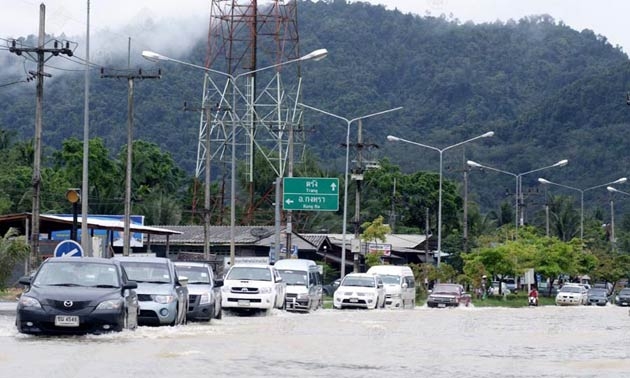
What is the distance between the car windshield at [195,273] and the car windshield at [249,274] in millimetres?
5731

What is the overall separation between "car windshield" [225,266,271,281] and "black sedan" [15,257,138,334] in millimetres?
15122

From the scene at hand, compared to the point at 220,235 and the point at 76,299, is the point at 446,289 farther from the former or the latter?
the point at 76,299

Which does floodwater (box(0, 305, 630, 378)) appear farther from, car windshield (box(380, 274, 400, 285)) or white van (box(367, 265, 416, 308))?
car windshield (box(380, 274, 400, 285))

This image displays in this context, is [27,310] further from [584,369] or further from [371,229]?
[371,229]

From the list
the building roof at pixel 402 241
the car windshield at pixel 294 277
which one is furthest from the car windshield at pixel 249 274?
the building roof at pixel 402 241

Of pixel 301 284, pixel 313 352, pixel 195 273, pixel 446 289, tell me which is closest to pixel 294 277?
pixel 301 284

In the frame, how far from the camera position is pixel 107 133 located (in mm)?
142000

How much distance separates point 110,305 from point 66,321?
2.96ft

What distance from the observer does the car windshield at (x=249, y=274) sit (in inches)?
1578

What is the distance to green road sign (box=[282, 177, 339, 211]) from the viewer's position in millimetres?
61938

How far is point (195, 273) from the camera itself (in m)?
34.1

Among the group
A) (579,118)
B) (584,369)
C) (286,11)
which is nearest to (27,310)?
(584,369)

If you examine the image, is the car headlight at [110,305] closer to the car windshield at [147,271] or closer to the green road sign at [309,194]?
the car windshield at [147,271]

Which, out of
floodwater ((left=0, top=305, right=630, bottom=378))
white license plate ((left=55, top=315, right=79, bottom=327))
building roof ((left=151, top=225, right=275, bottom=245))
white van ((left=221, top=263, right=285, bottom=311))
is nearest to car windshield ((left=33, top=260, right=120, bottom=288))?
floodwater ((left=0, top=305, right=630, bottom=378))
